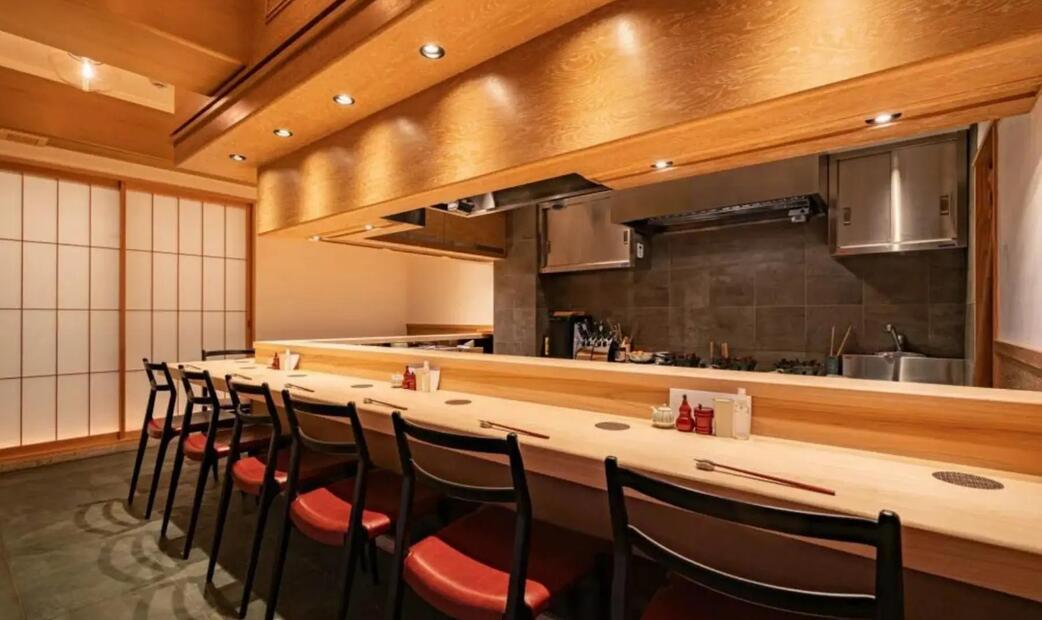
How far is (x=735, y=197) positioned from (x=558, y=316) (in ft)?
6.32

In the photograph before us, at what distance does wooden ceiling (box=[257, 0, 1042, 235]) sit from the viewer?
1171 millimetres

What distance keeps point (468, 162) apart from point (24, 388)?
4.55m

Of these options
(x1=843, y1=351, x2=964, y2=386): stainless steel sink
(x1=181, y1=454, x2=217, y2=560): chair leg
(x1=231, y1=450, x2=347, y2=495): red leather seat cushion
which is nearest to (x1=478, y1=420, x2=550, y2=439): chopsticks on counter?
(x1=231, y1=450, x2=347, y2=495): red leather seat cushion

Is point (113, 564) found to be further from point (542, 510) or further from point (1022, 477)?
point (1022, 477)

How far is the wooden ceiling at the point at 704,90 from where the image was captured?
1171 mm

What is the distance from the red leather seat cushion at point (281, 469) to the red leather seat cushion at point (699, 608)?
4.86 feet

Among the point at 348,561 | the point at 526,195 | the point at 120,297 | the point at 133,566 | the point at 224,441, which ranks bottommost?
the point at 133,566

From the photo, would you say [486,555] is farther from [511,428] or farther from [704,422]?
[704,422]

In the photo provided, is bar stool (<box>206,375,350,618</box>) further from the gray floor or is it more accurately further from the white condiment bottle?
the white condiment bottle

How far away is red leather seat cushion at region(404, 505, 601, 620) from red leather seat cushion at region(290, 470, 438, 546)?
282 millimetres

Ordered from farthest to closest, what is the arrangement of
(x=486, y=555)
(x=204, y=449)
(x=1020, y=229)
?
(x=204, y=449) < (x=1020, y=229) < (x=486, y=555)

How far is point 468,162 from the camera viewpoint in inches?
84.2

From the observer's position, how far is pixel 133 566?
2324mm

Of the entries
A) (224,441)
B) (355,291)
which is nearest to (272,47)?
(224,441)
